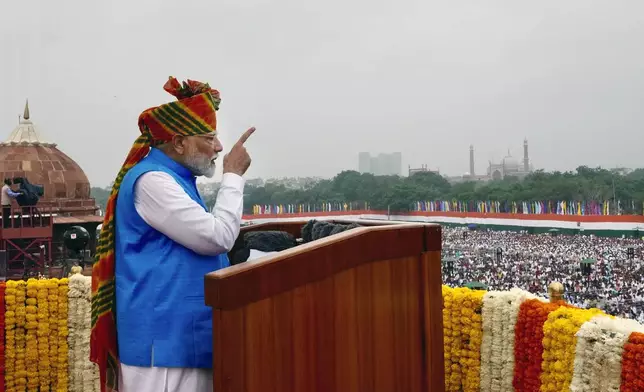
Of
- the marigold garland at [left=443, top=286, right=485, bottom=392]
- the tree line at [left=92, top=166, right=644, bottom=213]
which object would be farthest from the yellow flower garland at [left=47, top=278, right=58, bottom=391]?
the tree line at [left=92, top=166, right=644, bottom=213]

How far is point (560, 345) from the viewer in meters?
3.24

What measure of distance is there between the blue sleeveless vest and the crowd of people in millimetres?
14735

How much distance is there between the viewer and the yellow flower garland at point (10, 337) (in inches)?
175

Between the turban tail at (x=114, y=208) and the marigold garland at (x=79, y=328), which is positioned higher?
the turban tail at (x=114, y=208)

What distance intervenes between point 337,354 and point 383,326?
0.64 ft

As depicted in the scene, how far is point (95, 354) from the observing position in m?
1.84

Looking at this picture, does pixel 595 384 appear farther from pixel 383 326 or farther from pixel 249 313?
pixel 249 313

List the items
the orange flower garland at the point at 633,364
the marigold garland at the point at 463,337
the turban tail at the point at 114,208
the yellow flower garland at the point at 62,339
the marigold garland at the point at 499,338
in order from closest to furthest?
the turban tail at the point at 114,208 < the orange flower garland at the point at 633,364 < the marigold garland at the point at 499,338 < the marigold garland at the point at 463,337 < the yellow flower garland at the point at 62,339

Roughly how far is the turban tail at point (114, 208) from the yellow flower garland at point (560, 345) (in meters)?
2.30

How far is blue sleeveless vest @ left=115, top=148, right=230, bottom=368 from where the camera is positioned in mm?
1641

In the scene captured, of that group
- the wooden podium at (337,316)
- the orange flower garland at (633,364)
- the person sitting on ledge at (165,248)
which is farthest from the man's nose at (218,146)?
the orange flower garland at (633,364)

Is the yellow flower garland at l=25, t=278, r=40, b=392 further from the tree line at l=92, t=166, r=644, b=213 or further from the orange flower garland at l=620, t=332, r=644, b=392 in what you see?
the tree line at l=92, t=166, r=644, b=213

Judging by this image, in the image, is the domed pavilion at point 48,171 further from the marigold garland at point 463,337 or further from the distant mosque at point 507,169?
the distant mosque at point 507,169

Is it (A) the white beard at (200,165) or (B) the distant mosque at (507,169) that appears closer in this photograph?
(A) the white beard at (200,165)
